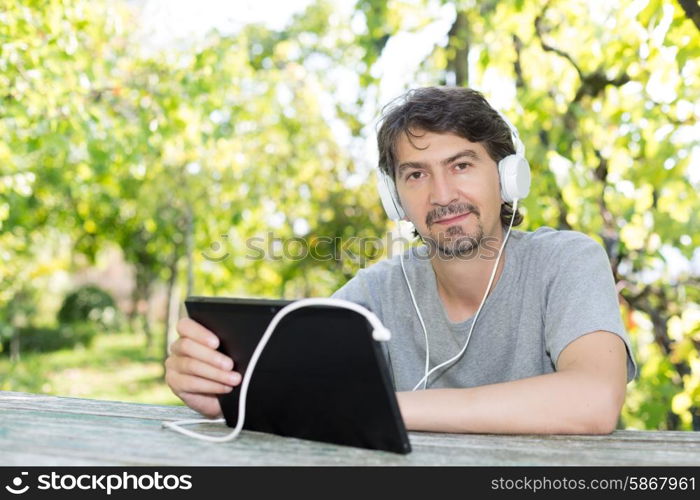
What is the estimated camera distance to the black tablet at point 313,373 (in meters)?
1.03

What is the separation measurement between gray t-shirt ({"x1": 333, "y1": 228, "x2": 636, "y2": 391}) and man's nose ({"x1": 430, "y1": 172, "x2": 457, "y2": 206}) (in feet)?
0.81

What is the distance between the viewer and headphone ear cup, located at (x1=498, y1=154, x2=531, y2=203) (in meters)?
1.93

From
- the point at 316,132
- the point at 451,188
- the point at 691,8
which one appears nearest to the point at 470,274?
the point at 451,188

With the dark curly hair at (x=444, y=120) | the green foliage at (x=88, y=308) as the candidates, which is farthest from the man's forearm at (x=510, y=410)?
the green foliage at (x=88, y=308)

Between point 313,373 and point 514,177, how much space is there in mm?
1062

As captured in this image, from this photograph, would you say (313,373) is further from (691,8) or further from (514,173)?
(691,8)

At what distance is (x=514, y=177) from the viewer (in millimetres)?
1931

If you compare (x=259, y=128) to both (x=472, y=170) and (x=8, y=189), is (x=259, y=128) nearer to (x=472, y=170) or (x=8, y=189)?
(x=8, y=189)

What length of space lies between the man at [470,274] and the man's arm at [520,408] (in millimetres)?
188

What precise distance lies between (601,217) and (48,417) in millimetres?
2575

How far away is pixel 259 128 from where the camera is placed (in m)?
6.85

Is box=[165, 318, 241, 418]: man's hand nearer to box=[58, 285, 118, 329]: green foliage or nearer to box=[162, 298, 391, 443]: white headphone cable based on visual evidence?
box=[162, 298, 391, 443]: white headphone cable

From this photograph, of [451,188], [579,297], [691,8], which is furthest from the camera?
[451,188]

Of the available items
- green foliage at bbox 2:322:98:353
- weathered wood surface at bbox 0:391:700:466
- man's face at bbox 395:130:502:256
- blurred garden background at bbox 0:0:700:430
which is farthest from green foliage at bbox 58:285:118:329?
weathered wood surface at bbox 0:391:700:466
